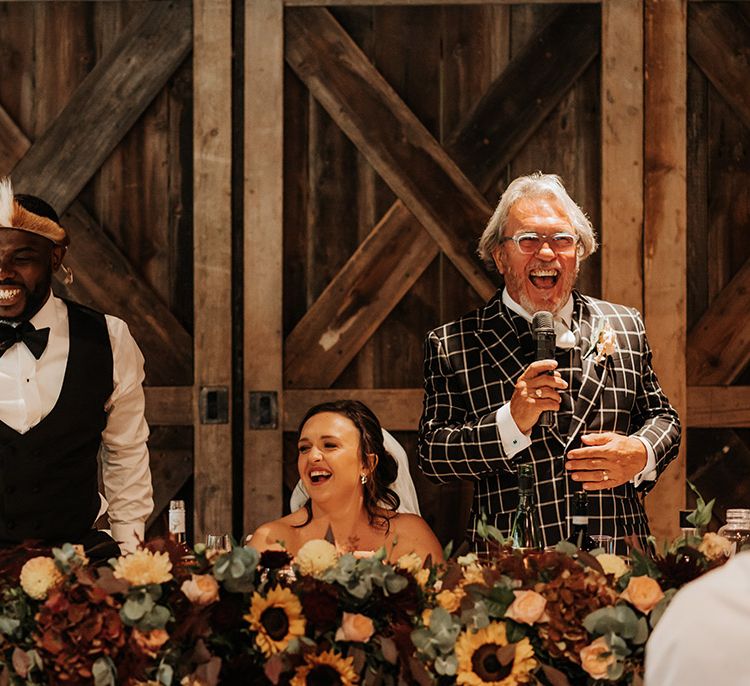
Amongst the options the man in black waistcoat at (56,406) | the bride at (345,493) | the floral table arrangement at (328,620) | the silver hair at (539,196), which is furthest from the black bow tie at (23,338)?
the silver hair at (539,196)

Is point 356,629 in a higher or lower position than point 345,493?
lower

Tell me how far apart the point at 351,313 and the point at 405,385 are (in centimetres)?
31

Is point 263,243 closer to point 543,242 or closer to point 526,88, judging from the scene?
point 526,88

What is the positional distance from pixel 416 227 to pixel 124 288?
102 centimetres

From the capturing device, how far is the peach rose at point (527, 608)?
170 centimetres

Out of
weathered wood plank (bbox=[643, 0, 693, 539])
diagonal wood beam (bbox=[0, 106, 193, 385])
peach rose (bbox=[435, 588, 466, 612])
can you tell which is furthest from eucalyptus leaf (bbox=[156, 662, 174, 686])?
weathered wood plank (bbox=[643, 0, 693, 539])

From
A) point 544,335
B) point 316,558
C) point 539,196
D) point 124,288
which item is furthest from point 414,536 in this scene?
point 124,288

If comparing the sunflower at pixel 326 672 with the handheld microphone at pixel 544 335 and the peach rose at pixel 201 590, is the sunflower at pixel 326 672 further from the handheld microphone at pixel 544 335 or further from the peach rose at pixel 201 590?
the handheld microphone at pixel 544 335

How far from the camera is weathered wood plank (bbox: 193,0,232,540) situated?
144 inches

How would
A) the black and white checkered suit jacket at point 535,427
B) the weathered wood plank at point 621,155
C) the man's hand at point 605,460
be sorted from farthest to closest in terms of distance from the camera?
the weathered wood plank at point 621,155 → the black and white checkered suit jacket at point 535,427 → the man's hand at point 605,460

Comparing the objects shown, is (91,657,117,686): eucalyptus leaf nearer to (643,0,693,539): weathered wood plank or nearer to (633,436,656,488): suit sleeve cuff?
(633,436,656,488): suit sleeve cuff

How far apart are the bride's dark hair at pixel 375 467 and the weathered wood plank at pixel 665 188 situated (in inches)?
43.3

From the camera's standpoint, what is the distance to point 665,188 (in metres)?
3.65

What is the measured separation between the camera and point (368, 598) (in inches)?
69.3
